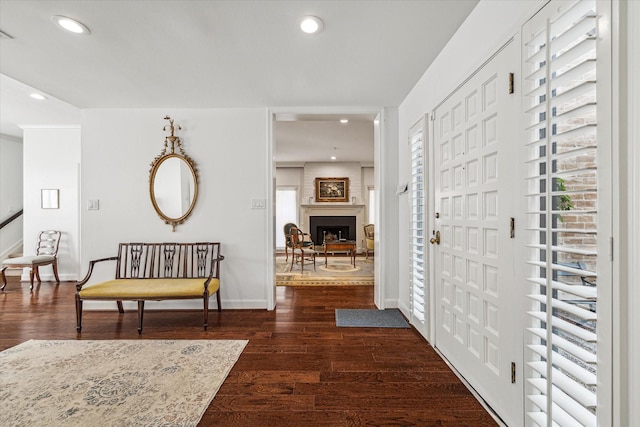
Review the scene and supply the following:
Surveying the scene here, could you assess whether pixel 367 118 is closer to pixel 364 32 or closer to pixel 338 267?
pixel 364 32

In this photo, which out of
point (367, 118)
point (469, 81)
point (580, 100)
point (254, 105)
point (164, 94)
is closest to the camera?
point (580, 100)

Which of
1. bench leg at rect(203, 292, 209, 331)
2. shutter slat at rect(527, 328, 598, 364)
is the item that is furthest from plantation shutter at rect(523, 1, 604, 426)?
bench leg at rect(203, 292, 209, 331)

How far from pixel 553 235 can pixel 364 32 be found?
5.84 ft

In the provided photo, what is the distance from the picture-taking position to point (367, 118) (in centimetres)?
377

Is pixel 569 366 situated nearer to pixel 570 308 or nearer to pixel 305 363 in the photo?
pixel 570 308

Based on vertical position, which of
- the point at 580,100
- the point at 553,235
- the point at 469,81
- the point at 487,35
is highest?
the point at 487,35

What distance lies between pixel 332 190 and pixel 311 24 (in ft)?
21.2

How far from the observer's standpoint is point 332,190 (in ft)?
27.7

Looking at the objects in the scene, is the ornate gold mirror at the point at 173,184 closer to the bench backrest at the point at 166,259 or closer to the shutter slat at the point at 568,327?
the bench backrest at the point at 166,259

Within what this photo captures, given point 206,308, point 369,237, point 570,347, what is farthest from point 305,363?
point 369,237

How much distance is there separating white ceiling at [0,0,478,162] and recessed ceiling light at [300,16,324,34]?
0.04 m

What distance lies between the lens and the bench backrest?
356cm

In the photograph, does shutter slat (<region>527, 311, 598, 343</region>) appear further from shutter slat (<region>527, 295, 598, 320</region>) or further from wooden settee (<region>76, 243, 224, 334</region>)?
wooden settee (<region>76, 243, 224, 334</region>)

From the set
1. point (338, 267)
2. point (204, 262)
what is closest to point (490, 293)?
point (204, 262)
